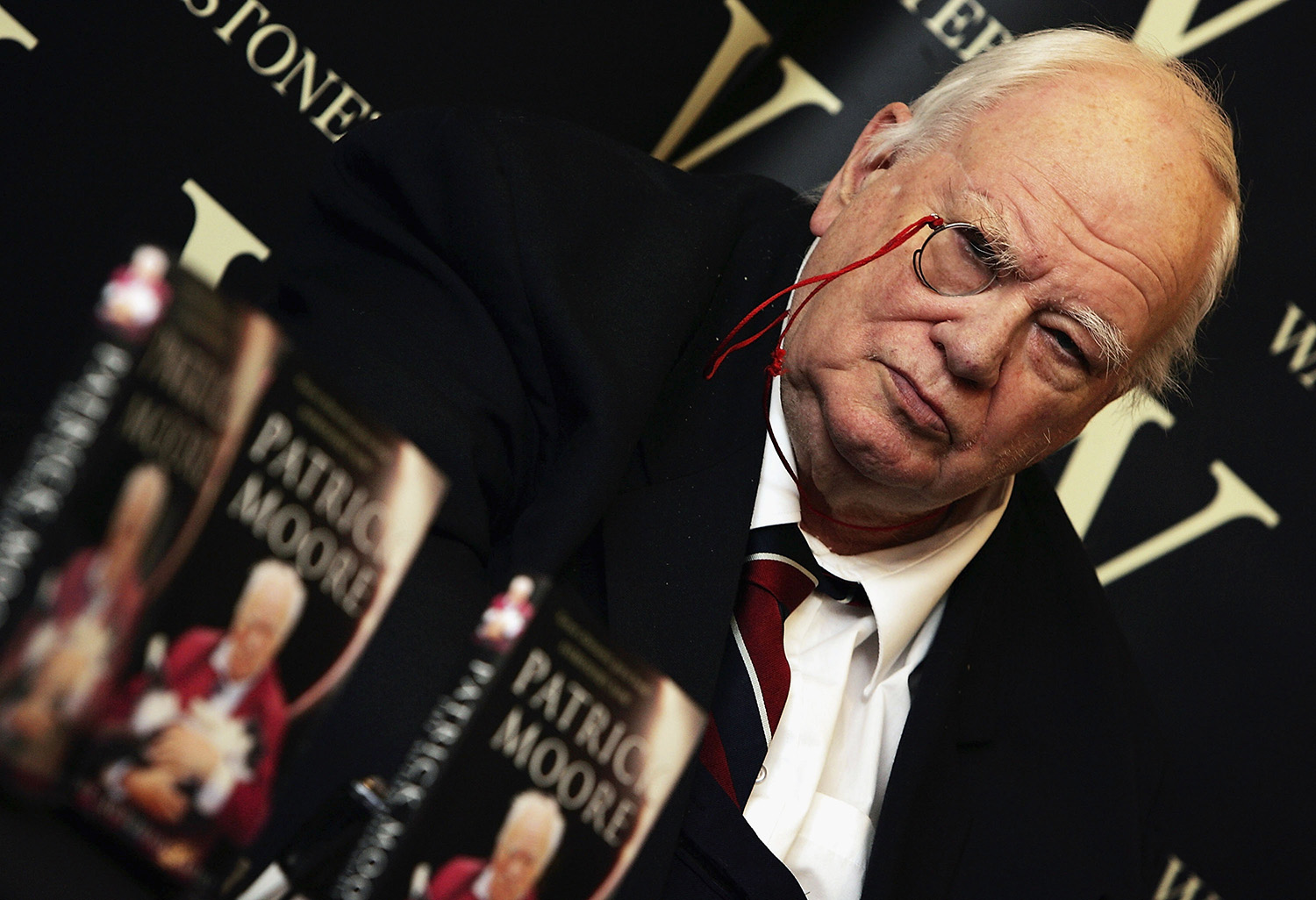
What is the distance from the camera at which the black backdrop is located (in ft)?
4.66

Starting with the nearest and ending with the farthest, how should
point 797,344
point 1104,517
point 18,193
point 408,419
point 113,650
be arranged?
point 113,650, point 408,419, point 797,344, point 18,193, point 1104,517

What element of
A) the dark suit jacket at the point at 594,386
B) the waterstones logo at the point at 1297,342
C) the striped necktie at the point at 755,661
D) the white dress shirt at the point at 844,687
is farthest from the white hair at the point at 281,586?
the waterstones logo at the point at 1297,342

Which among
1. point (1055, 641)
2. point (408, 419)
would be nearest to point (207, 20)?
point (408, 419)

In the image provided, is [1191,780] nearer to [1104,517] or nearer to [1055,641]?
[1104,517]

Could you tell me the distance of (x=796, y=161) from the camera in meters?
1.79

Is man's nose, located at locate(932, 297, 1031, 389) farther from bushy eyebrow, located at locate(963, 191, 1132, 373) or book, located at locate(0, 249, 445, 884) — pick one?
book, located at locate(0, 249, 445, 884)

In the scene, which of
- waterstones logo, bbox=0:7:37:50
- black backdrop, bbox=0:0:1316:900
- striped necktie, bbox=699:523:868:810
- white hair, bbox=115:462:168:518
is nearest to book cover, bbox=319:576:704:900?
white hair, bbox=115:462:168:518

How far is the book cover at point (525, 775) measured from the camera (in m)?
0.52

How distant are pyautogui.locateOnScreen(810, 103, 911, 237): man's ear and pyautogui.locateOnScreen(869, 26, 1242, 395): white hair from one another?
0.01 meters

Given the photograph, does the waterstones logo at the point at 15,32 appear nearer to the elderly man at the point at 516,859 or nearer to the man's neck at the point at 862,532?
the man's neck at the point at 862,532

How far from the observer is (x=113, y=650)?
18.9 inches

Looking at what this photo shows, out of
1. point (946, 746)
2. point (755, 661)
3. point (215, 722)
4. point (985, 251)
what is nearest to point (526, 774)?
point (215, 722)

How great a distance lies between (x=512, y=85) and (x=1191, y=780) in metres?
1.57

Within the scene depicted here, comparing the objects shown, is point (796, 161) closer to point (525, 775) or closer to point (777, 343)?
point (777, 343)
